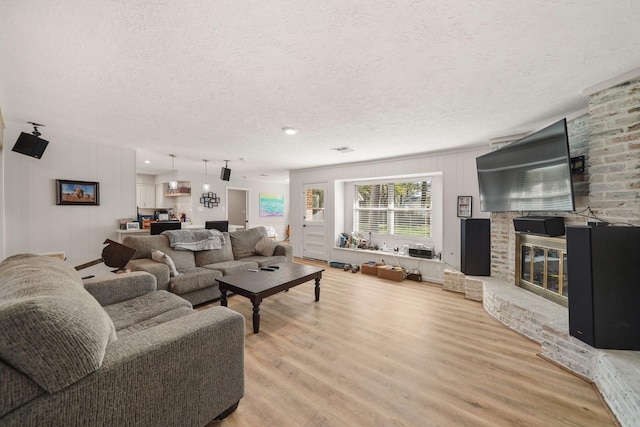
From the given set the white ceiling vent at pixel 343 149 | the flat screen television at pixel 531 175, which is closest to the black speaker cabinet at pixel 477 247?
the flat screen television at pixel 531 175

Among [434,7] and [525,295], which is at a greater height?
[434,7]

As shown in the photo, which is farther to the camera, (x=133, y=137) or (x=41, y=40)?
(x=133, y=137)

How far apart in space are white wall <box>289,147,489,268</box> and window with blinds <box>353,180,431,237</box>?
0.41 m

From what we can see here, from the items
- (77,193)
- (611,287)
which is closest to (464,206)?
(611,287)

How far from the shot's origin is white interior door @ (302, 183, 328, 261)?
597cm

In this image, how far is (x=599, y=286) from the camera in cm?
185

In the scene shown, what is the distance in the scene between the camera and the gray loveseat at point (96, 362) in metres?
0.81

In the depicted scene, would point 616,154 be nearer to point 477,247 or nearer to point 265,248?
point 477,247

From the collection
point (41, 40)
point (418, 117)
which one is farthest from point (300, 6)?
point (418, 117)

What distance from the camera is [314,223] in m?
6.09

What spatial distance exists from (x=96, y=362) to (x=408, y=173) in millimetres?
4752

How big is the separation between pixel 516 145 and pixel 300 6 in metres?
2.84

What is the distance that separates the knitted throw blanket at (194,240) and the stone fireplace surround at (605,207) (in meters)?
4.07

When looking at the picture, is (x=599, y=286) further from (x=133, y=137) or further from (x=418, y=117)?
(x=133, y=137)
